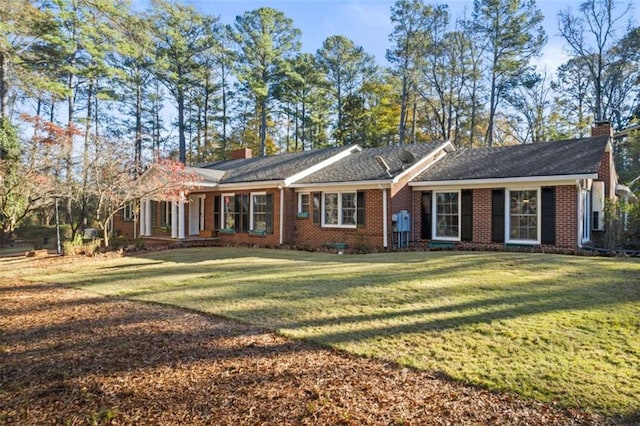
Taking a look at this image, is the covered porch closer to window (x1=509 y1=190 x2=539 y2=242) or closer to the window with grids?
the window with grids

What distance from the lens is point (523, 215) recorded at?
12828mm

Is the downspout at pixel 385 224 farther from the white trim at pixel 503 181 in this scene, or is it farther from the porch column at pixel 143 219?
the porch column at pixel 143 219

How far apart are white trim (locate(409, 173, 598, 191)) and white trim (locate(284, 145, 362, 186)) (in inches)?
171

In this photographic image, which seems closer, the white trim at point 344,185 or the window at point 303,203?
the white trim at point 344,185

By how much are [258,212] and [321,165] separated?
10.9 feet

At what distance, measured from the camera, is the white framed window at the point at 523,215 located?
41.4 ft

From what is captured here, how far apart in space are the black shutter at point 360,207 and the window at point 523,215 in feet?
15.5

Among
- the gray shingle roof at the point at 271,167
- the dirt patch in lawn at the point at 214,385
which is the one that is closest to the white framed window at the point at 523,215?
the gray shingle roof at the point at 271,167

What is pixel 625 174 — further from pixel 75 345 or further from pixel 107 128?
pixel 107 128

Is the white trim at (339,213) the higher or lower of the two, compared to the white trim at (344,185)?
lower

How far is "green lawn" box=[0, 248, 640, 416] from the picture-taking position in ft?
11.7

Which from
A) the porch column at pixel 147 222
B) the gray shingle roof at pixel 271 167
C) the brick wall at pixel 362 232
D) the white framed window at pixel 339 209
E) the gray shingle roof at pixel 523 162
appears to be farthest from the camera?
the porch column at pixel 147 222

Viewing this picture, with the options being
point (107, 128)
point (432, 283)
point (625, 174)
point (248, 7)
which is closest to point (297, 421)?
point (432, 283)

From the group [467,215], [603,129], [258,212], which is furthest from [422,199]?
[603,129]
